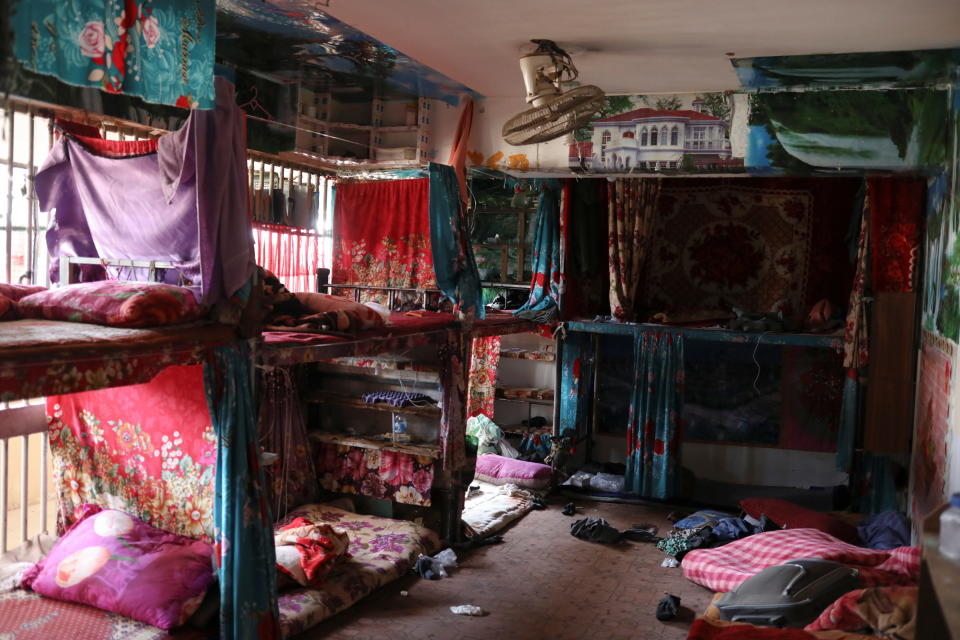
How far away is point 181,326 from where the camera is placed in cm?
416

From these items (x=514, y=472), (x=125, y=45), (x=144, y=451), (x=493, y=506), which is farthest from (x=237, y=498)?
(x=514, y=472)

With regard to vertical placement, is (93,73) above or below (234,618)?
above

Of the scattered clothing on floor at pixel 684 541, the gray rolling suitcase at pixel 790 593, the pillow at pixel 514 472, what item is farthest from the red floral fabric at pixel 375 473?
the gray rolling suitcase at pixel 790 593

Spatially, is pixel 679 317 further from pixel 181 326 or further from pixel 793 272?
pixel 181 326

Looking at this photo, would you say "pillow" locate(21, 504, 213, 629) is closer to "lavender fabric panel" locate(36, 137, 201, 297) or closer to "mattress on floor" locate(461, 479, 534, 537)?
"lavender fabric panel" locate(36, 137, 201, 297)

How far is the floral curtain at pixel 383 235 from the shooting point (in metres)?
7.44

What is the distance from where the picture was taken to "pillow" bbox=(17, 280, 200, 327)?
157 inches

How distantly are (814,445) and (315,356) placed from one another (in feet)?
20.2

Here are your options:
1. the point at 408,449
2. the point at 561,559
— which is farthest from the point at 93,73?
the point at 561,559

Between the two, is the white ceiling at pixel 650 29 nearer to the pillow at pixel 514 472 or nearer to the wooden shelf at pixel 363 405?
the wooden shelf at pixel 363 405

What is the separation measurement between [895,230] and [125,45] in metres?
6.49

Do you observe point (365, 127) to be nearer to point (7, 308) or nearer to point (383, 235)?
point (383, 235)

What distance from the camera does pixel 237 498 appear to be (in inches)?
171

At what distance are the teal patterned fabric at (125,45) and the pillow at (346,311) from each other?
6.45 feet
